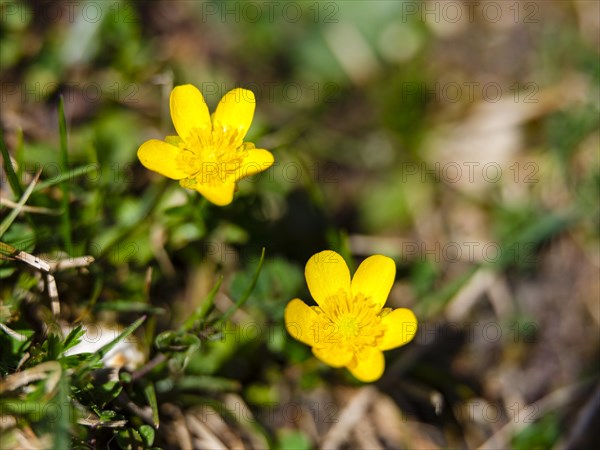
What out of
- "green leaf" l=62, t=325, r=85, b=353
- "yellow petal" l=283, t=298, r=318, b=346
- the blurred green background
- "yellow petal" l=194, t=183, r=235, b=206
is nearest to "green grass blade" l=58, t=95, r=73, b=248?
the blurred green background

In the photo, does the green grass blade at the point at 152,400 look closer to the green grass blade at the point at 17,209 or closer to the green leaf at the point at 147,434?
the green leaf at the point at 147,434

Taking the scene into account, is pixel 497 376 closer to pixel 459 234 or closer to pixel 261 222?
pixel 459 234

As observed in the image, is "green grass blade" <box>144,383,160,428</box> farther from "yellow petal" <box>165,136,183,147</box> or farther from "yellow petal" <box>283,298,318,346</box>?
"yellow petal" <box>165,136,183,147</box>

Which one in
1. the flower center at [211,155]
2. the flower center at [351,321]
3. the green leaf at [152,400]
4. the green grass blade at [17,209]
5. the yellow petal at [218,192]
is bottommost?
the green leaf at [152,400]

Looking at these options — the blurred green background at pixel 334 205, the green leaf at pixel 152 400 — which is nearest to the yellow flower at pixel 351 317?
the blurred green background at pixel 334 205

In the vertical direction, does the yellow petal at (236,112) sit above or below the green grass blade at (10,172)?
above

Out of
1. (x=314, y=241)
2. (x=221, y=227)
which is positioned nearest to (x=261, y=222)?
(x=221, y=227)

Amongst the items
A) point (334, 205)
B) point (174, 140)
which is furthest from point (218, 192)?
point (334, 205)
